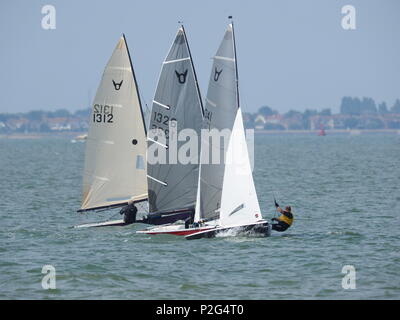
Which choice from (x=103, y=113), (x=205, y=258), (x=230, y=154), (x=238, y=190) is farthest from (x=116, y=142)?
(x=205, y=258)

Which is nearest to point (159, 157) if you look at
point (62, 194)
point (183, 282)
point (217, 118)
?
point (217, 118)

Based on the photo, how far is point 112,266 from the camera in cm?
2797

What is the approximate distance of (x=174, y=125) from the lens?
34.0 m

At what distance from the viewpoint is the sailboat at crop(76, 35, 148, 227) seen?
35.5 meters

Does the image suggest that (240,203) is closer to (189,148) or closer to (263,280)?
Result: (189,148)

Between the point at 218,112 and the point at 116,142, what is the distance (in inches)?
239

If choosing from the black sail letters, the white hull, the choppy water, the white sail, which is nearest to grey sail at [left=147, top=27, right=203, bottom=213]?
the black sail letters

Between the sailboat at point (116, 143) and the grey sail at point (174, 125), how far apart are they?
160 cm

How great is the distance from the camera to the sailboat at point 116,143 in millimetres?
35469

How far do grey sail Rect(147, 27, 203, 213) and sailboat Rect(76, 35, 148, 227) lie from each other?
63.1 inches

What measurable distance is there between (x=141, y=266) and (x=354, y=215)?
15386 mm

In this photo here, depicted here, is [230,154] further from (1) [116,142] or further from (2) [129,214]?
(1) [116,142]

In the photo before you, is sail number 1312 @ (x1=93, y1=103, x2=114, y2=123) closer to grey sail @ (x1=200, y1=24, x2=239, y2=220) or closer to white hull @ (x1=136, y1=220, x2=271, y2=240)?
grey sail @ (x1=200, y1=24, x2=239, y2=220)

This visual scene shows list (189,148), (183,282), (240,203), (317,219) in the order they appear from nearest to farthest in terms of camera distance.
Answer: (183,282) < (240,203) < (189,148) < (317,219)
